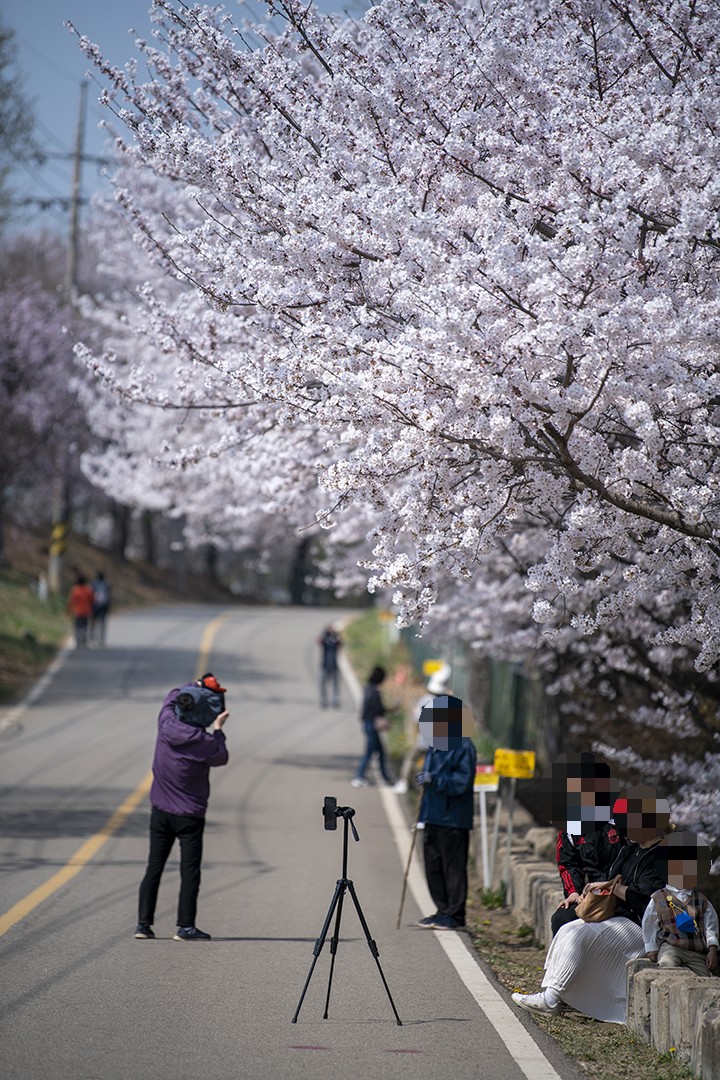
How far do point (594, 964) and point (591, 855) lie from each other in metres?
0.63

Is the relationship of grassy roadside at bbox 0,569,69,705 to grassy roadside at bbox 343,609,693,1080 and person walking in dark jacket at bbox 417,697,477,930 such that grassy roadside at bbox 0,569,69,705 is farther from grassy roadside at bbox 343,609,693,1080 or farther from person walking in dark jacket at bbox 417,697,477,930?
person walking in dark jacket at bbox 417,697,477,930

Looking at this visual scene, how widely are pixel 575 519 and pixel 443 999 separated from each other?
3063 millimetres

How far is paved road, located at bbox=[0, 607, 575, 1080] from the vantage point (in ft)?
20.4

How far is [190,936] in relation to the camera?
8.91 metres

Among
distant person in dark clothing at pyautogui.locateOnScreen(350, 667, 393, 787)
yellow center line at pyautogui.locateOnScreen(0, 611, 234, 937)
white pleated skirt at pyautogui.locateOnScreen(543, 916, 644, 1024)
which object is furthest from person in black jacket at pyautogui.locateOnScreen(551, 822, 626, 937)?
distant person in dark clothing at pyautogui.locateOnScreen(350, 667, 393, 787)

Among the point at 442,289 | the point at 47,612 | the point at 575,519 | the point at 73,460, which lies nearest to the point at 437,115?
the point at 442,289

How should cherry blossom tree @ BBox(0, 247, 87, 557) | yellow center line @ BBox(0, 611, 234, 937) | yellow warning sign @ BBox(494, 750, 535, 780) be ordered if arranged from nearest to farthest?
1. yellow center line @ BBox(0, 611, 234, 937)
2. yellow warning sign @ BBox(494, 750, 535, 780)
3. cherry blossom tree @ BBox(0, 247, 87, 557)

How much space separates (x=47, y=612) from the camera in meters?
36.5

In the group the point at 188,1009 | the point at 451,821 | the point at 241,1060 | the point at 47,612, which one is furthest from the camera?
the point at 47,612

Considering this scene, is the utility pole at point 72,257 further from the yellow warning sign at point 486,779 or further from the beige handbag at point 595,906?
the beige handbag at point 595,906

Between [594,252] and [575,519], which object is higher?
[594,252]

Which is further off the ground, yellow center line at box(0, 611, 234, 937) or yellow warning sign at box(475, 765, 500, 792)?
yellow warning sign at box(475, 765, 500, 792)

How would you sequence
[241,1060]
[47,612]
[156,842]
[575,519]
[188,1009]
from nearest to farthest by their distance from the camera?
[241,1060] < [575,519] < [188,1009] < [156,842] < [47,612]

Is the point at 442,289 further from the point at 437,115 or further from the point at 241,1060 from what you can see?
the point at 241,1060
